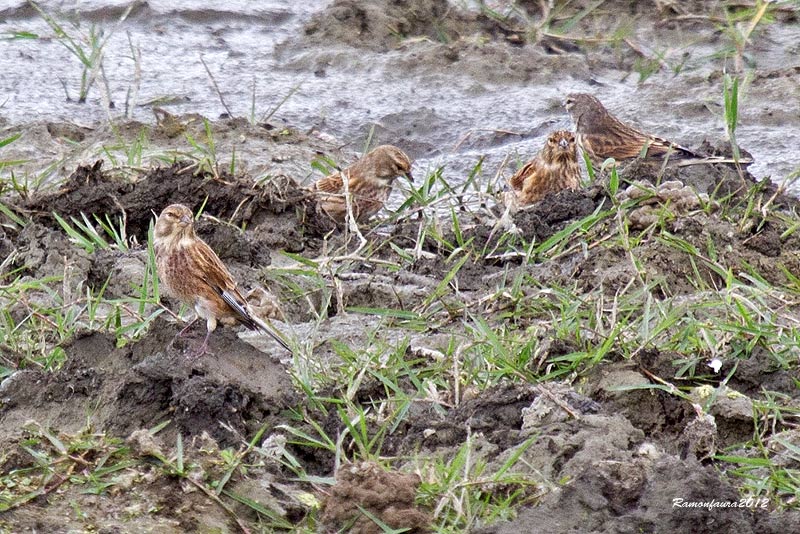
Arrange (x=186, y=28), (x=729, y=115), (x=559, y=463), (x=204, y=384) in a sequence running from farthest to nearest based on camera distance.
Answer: (x=186, y=28), (x=729, y=115), (x=204, y=384), (x=559, y=463)

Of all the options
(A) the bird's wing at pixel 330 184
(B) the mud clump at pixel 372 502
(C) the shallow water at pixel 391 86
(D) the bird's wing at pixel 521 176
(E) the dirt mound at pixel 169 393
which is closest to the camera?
(B) the mud clump at pixel 372 502

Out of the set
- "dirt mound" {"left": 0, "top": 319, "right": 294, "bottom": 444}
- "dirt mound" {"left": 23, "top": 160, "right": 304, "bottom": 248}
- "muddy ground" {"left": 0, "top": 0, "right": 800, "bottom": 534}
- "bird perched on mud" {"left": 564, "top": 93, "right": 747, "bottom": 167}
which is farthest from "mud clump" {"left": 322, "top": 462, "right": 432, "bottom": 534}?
"bird perched on mud" {"left": 564, "top": 93, "right": 747, "bottom": 167}

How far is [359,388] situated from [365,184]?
155 inches

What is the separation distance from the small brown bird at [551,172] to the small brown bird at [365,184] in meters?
0.80

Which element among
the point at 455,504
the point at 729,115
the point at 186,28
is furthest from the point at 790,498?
the point at 186,28

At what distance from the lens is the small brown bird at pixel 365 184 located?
9.27 meters

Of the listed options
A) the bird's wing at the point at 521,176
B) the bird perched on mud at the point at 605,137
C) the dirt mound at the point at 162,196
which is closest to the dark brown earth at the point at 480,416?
the dirt mound at the point at 162,196

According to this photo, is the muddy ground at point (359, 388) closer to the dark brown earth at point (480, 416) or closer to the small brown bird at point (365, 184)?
the dark brown earth at point (480, 416)

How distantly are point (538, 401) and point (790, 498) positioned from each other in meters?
1.01

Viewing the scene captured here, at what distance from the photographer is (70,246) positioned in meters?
7.73

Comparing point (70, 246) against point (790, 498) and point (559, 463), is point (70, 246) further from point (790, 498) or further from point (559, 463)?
point (790, 498)

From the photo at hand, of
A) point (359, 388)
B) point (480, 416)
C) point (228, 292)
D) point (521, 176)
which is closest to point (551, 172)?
point (521, 176)

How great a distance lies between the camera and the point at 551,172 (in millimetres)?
9664

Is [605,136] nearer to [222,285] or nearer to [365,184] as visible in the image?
[365,184]
